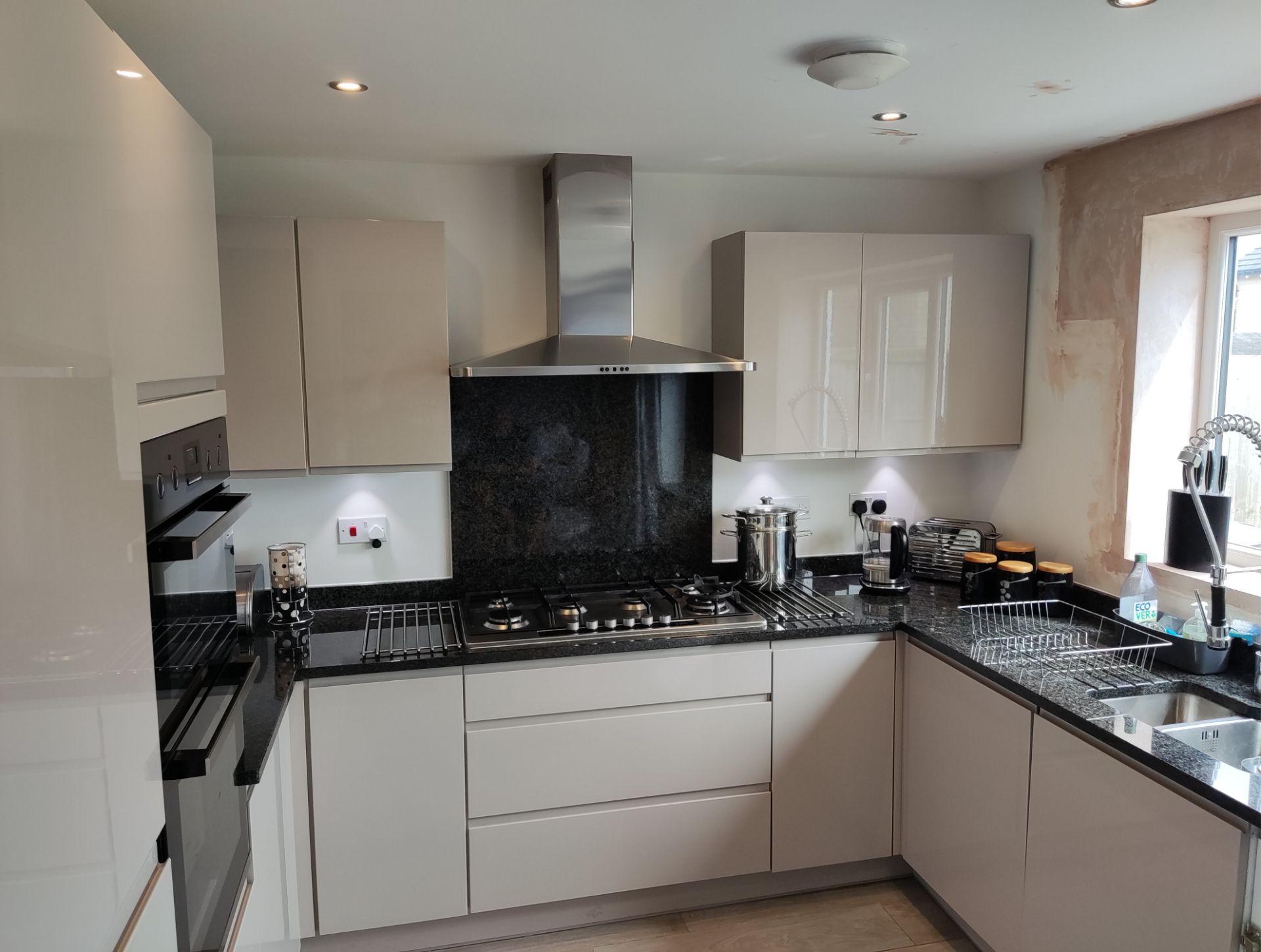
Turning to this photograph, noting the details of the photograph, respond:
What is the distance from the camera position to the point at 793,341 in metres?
2.94

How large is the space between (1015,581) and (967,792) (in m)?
0.72

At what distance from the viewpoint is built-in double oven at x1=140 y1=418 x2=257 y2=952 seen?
1.22 metres

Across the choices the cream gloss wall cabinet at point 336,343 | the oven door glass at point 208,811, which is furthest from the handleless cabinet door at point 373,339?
the oven door glass at point 208,811

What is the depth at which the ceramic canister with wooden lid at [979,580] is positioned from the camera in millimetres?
2961

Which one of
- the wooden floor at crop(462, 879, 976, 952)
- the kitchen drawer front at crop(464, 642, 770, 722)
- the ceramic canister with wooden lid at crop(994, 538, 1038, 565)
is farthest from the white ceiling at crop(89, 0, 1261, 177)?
the wooden floor at crop(462, 879, 976, 952)

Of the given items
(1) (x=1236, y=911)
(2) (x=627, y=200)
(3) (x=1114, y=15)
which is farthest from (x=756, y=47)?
(1) (x=1236, y=911)

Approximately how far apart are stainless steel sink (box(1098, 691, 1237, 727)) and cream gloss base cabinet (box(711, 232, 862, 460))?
1.14 m

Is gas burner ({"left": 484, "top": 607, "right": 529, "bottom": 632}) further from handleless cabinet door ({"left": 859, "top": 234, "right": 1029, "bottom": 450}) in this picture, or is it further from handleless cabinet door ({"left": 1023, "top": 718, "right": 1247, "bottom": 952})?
handleless cabinet door ({"left": 1023, "top": 718, "right": 1247, "bottom": 952})

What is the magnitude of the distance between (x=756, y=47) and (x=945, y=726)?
188 cm

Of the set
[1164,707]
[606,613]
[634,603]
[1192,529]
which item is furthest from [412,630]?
[1192,529]

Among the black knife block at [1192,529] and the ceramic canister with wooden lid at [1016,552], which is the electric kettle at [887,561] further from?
the black knife block at [1192,529]

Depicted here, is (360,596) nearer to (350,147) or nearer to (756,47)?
(350,147)

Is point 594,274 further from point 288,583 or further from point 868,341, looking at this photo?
point 288,583

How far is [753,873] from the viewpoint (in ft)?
9.32
